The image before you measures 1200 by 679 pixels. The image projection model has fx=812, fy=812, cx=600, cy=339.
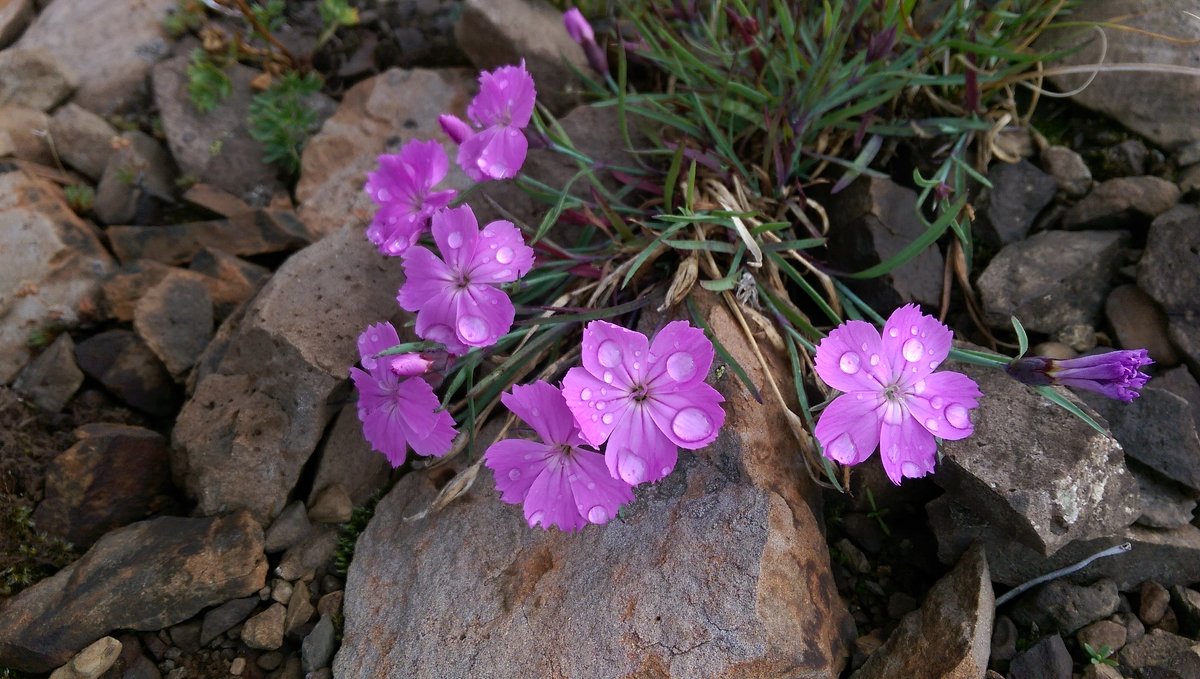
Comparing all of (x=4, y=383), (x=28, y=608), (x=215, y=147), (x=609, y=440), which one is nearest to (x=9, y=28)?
(x=215, y=147)

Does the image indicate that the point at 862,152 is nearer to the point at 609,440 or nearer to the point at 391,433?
the point at 609,440

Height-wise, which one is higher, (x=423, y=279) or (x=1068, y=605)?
(x=423, y=279)

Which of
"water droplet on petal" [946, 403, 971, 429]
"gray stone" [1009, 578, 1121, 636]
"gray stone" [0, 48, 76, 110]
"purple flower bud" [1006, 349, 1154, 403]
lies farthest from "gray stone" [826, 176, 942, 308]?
"gray stone" [0, 48, 76, 110]

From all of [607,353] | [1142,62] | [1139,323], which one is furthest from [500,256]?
[1142,62]

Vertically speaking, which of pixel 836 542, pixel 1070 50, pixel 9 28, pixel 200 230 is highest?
pixel 1070 50

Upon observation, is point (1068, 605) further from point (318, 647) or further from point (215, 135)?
point (215, 135)
